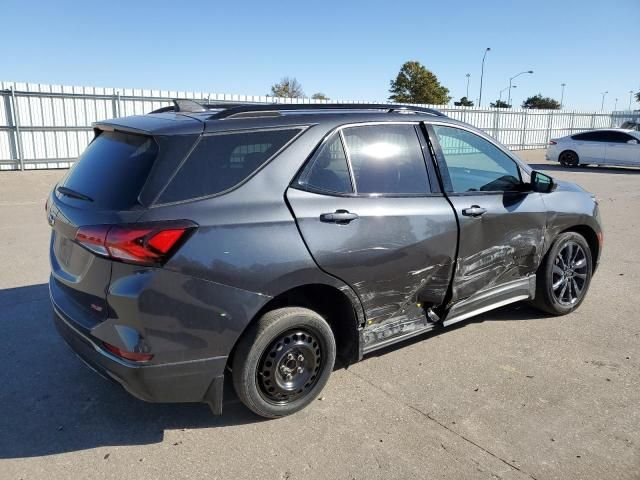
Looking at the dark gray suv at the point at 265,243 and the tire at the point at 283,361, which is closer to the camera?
the dark gray suv at the point at 265,243

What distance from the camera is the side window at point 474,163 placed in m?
3.93

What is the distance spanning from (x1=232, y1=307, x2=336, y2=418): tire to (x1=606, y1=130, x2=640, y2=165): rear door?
20.3m

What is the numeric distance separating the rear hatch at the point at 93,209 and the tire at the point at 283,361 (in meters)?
0.81

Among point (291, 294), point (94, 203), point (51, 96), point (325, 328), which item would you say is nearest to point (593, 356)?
point (325, 328)

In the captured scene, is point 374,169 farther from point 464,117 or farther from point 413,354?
point 464,117

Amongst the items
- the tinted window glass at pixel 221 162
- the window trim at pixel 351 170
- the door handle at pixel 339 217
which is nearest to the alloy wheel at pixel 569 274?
the window trim at pixel 351 170

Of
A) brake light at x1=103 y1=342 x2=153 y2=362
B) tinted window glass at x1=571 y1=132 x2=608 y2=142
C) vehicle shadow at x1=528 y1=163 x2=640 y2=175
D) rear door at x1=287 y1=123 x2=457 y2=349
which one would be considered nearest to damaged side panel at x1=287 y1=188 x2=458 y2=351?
rear door at x1=287 y1=123 x2=457 y2=349

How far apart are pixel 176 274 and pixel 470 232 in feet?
7.23

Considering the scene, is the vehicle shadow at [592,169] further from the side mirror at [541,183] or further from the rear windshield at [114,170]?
the rear windshield at [114,170]

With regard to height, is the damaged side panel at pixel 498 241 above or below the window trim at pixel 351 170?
below

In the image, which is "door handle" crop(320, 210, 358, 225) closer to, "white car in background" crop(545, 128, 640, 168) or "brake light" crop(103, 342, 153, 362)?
"brake light" crop(103, 342, 153, 362)

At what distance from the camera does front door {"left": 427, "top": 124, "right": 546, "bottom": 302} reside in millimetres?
3838

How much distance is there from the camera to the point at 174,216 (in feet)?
8.59

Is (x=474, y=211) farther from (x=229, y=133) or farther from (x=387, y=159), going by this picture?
(x=229, y=133)
